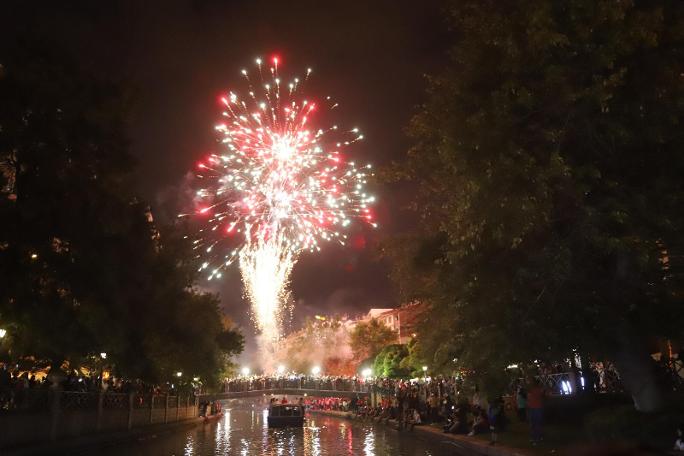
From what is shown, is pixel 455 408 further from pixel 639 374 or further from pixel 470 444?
pixel 639 374

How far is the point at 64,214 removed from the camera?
18.6 meters

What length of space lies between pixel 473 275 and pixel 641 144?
183 inches

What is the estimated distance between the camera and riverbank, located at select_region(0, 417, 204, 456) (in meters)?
17.1

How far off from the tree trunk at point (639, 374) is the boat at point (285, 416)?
22821 millimetres

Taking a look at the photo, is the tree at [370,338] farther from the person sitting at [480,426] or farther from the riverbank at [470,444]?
the person sitting at [480,426]

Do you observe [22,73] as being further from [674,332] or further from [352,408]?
[352,408]

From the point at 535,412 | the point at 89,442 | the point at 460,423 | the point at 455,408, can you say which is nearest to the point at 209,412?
the point at 455,408

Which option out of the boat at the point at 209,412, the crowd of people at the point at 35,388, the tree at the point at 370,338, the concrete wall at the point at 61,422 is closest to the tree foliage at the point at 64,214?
the crowd of people at the point at 35,388

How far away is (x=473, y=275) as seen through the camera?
49.2 ft

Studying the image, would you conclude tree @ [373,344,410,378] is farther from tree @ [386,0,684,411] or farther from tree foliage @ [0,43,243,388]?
tree @ [386,0,684,411]

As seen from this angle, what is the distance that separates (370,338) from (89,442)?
61.9 m

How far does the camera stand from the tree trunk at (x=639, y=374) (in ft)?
48.3

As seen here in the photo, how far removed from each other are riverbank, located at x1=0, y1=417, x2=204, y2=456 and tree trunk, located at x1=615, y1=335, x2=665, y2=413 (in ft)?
50.5

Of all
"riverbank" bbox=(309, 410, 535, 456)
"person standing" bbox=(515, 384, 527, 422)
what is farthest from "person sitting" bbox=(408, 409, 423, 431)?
"person standing" bbox=(515, 384, 527, 422)
